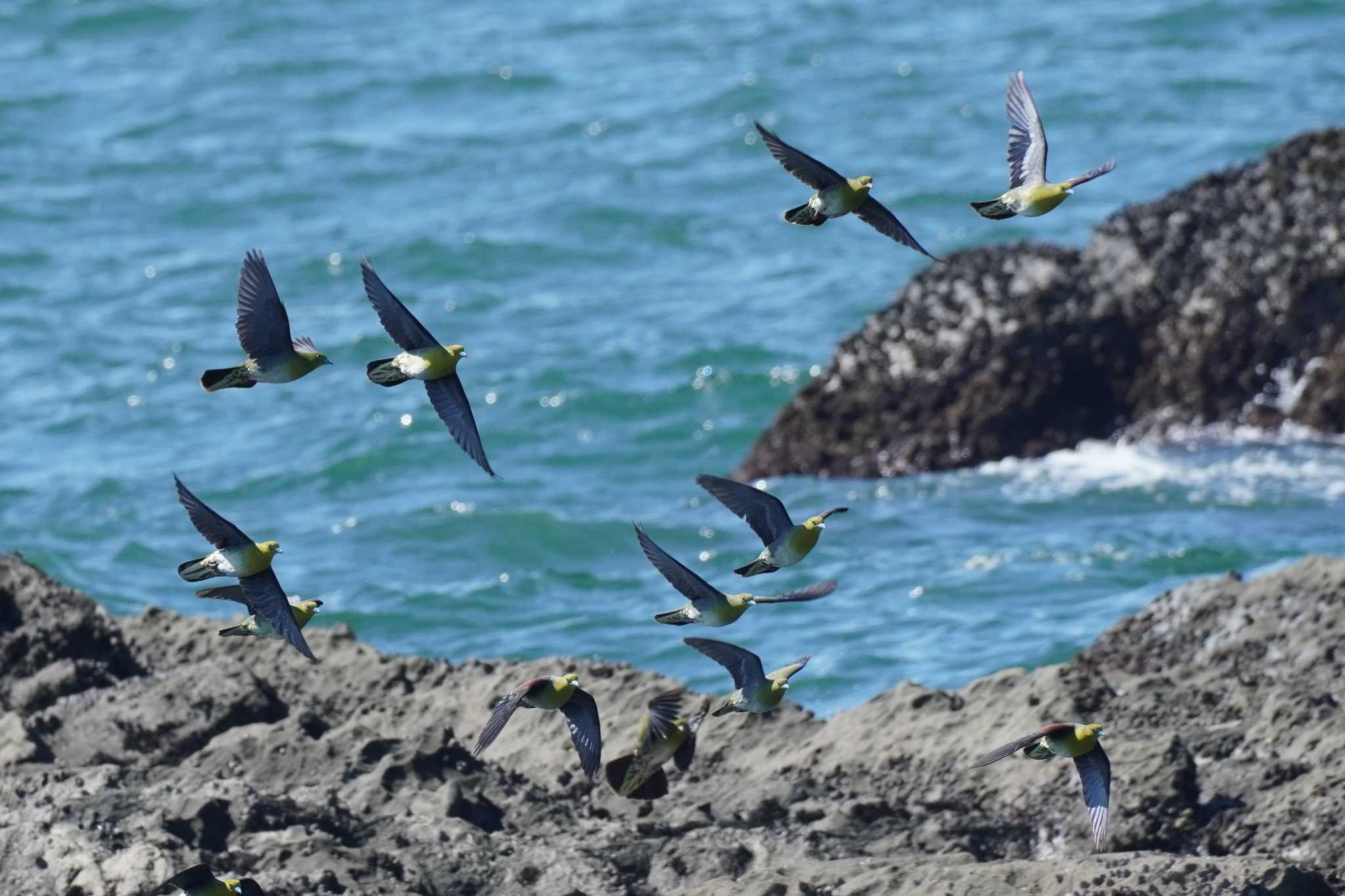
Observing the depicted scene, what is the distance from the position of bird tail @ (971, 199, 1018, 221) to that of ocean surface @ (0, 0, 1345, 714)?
18.2 ft

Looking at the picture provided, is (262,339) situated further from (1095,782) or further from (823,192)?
(1095,782)

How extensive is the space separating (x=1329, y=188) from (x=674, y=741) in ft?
34.0

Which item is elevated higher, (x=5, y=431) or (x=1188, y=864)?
(x=1188, y=864)

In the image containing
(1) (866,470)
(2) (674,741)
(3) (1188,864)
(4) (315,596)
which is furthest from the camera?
(1) (866,470)

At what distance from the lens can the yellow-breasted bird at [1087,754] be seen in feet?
25.6

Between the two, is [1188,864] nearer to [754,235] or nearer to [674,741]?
[674,741]

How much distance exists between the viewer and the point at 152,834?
8.31m

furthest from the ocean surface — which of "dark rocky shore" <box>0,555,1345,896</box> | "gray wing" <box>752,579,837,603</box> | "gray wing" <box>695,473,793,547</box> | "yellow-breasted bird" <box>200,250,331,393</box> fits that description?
"yellow-breasted bird" <box>200,250,331,393</box>

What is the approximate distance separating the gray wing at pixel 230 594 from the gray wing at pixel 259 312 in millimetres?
873

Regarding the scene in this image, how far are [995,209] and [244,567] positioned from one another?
9.91 feet

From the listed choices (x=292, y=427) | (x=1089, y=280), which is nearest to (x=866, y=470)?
(x=1089, y=280)

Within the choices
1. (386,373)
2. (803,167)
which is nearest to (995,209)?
(803,167)

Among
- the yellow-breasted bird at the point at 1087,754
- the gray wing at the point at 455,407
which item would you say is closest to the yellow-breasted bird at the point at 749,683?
the yellow-breasted bird at the point at 1087,754

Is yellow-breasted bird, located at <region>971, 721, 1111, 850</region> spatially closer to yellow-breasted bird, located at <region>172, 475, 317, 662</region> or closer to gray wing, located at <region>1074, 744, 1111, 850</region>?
gray wing, located at <region>1074, 744, 1111, 850</region>
